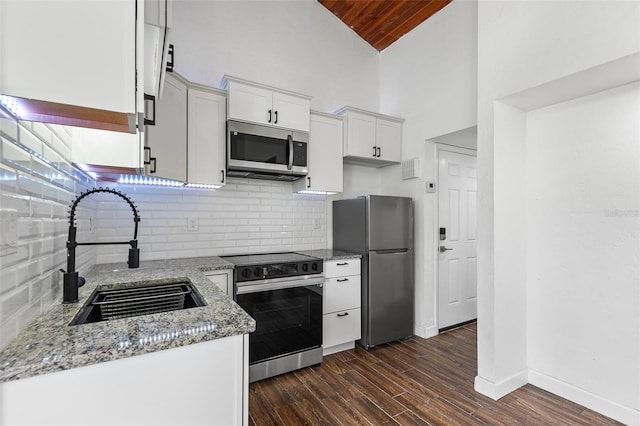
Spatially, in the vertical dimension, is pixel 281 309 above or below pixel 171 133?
below

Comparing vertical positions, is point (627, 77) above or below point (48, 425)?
above

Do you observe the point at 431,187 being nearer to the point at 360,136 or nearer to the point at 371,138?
the point at 371,138

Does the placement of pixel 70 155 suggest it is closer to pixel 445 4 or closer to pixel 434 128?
pixel 434 128

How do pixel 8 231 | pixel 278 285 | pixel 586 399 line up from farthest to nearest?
pixel 278 285 < pixel 586 399 < pixel 8 231

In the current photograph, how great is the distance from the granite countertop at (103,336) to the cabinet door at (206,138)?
1.49 metres

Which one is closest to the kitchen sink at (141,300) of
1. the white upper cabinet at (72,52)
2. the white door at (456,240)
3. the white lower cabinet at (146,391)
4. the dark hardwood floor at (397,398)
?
the white lower cabinet at (146,391)

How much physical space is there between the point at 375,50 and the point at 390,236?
8.29 ft

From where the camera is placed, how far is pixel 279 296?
2564 mm

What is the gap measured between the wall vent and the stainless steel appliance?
4.98 ft

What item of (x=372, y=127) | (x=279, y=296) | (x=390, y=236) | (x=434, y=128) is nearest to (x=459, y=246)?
(x=390, y=236)

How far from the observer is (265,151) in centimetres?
277

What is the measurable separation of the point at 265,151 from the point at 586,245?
101 inches

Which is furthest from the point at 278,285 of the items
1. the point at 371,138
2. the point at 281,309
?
the point at 371,138

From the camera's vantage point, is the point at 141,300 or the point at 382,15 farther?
the point at 382,15
